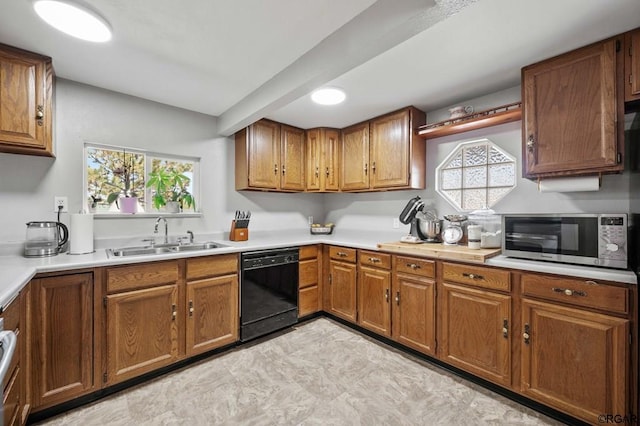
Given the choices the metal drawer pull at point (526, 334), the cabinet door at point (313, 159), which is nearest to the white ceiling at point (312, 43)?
the cabinet door at point (313, 159)

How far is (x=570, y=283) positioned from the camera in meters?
1.59

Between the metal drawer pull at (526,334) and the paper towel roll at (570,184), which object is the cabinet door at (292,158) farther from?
the metal drawer pull at (526,334)

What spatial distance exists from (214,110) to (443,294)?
8.95 ft

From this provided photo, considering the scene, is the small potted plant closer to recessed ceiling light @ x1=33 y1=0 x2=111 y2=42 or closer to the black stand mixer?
recessed ceiling light @ x1=33 y1=0 x2=111 y2=42

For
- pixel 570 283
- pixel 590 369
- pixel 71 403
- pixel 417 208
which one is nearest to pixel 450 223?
pixel 417 208

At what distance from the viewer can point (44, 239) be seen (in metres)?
2.04

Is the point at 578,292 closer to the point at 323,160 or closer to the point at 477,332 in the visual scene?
the point at 477,332

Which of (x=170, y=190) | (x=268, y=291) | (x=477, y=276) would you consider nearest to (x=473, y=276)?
(x=477, y=276)

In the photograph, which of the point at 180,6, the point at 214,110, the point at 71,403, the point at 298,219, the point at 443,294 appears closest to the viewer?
the point at 180,6

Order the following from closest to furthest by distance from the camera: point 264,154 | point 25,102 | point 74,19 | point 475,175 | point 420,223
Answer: point 74,19, point 25,102, point 475,175, point 420,223, point 264,154

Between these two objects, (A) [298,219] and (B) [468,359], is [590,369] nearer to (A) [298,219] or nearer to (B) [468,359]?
(B) [468,359]

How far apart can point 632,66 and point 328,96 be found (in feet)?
6.16

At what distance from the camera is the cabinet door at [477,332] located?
73.0 inches

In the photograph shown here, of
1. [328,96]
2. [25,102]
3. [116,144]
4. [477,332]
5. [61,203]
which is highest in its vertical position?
[328,96]
